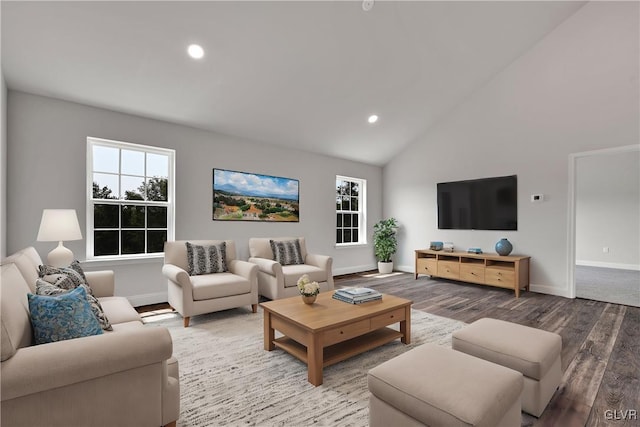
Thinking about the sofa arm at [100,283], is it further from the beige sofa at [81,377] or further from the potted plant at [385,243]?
the potted plant at [385,243]

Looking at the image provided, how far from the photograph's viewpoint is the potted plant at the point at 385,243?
647cm

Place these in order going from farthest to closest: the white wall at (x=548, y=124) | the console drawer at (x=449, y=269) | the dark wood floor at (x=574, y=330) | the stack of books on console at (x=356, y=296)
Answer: the console drawer at (x=449, y=269)
the white wall at (x=548, y=124)
the stack of books on console at (x=356, y=296)
the dark wood floor at (x=574, y=330)

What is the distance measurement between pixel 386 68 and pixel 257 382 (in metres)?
4.07

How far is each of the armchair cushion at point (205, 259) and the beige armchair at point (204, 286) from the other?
0.06 m

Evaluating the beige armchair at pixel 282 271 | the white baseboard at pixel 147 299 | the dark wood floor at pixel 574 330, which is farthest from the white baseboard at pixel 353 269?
the white baseboard at pixel 147 299

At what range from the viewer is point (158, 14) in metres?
2.79

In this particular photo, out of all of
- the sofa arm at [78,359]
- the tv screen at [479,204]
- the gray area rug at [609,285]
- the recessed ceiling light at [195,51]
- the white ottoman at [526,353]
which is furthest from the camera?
the tv screen at [479,204]

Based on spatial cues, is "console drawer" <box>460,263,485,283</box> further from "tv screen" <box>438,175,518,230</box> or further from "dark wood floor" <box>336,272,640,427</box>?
"tv screen" <box>438,175,518,230</box>

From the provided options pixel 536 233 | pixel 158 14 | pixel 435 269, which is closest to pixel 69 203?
pixel 158 14

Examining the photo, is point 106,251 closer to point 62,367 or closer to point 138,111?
point 138,111

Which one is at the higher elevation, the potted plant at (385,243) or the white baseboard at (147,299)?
the potted plant at (385,243)

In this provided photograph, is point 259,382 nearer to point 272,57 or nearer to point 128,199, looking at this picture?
point 128,199

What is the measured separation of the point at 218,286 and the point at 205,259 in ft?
1.88

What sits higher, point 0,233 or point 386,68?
point 386,68
